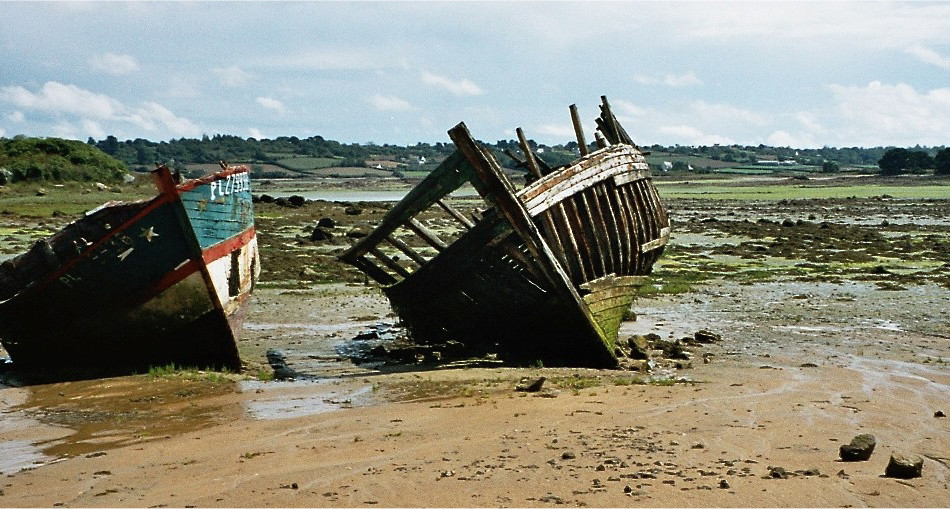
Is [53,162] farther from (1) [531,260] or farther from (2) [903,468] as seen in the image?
(2) [903,468]

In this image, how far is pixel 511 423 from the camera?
329 inches

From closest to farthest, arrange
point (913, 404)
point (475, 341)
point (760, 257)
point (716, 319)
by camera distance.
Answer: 1. point (913, 404)
2. point (475, 341)
3. point (716, 319)
4. point (760, 257)

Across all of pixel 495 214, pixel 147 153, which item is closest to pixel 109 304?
pixel 495 214

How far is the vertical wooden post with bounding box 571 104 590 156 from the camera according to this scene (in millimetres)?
12875

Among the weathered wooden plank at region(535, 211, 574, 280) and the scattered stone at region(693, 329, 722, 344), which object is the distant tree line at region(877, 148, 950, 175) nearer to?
the scattered stone at region(693, 329, 722, 344)

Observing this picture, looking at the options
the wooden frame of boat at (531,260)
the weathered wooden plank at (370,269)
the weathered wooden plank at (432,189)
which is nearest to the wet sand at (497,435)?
the wooden frame of boat at (531,260)

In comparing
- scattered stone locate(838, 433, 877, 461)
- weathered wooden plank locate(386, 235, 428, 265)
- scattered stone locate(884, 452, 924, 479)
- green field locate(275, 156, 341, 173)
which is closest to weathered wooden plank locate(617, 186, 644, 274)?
weathered wooden plank locate(386, 235, 428, 265)

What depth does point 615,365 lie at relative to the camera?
38.0ft

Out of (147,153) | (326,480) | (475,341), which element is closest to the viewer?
(326,480)

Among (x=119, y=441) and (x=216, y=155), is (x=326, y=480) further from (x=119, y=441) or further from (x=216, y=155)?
(x=216, y=155)

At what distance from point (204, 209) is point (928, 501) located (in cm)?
806

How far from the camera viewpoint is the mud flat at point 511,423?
20.9 feet

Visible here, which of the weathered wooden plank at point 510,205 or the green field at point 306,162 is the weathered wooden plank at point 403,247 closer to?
the weathered wooden plank at point 510,205

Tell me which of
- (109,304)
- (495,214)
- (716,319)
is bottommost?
(716,319)
